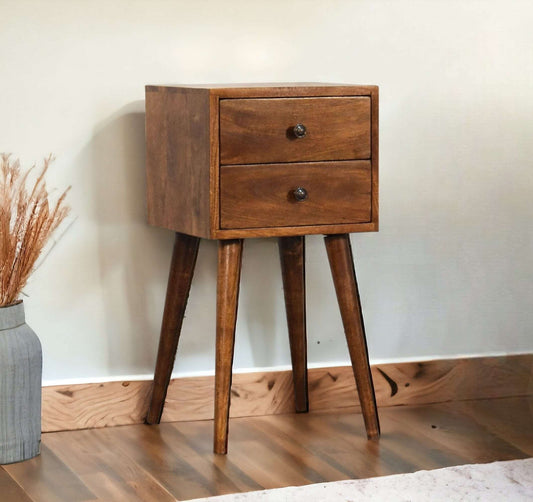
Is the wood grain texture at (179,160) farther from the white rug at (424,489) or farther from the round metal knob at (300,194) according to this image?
the white rug at (424,489)

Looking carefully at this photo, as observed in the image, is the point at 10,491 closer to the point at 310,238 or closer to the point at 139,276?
the point at 139,276

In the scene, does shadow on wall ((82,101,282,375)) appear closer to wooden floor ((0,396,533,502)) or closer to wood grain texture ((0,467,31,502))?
wooden floor ((0,396,533,502))

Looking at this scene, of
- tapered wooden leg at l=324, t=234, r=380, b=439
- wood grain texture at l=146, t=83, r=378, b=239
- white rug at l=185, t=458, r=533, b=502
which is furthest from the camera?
tapered wooden leg at l=324, t=234, r=380, b=439

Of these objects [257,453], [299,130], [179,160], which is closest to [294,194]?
[299,130]

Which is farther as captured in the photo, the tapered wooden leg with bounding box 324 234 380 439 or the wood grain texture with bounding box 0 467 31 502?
the tapered wooden leg with bounding box 324 234 380 439

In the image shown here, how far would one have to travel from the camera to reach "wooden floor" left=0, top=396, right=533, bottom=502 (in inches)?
70.9

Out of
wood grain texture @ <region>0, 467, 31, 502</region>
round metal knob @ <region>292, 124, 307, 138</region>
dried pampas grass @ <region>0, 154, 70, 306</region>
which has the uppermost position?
round metal knob @ <region>292, 124, 307, 138</region>

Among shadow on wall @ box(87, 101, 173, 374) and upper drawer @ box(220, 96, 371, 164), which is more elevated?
upper drawer @ box(220, 96, 371, 164)

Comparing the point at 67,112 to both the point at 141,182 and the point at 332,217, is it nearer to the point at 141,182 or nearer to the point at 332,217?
the point at 141,182

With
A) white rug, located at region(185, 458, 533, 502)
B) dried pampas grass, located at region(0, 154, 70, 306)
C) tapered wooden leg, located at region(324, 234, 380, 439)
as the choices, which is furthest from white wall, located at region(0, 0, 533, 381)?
white rug, located at region(185, 458, 533, 502)

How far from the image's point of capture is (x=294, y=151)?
1.90m

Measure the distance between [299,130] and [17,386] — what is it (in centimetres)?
74

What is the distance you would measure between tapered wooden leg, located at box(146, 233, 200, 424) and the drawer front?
231mm

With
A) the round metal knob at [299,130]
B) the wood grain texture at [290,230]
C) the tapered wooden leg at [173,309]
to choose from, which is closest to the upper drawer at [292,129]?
the round metal knob at [299,130]
